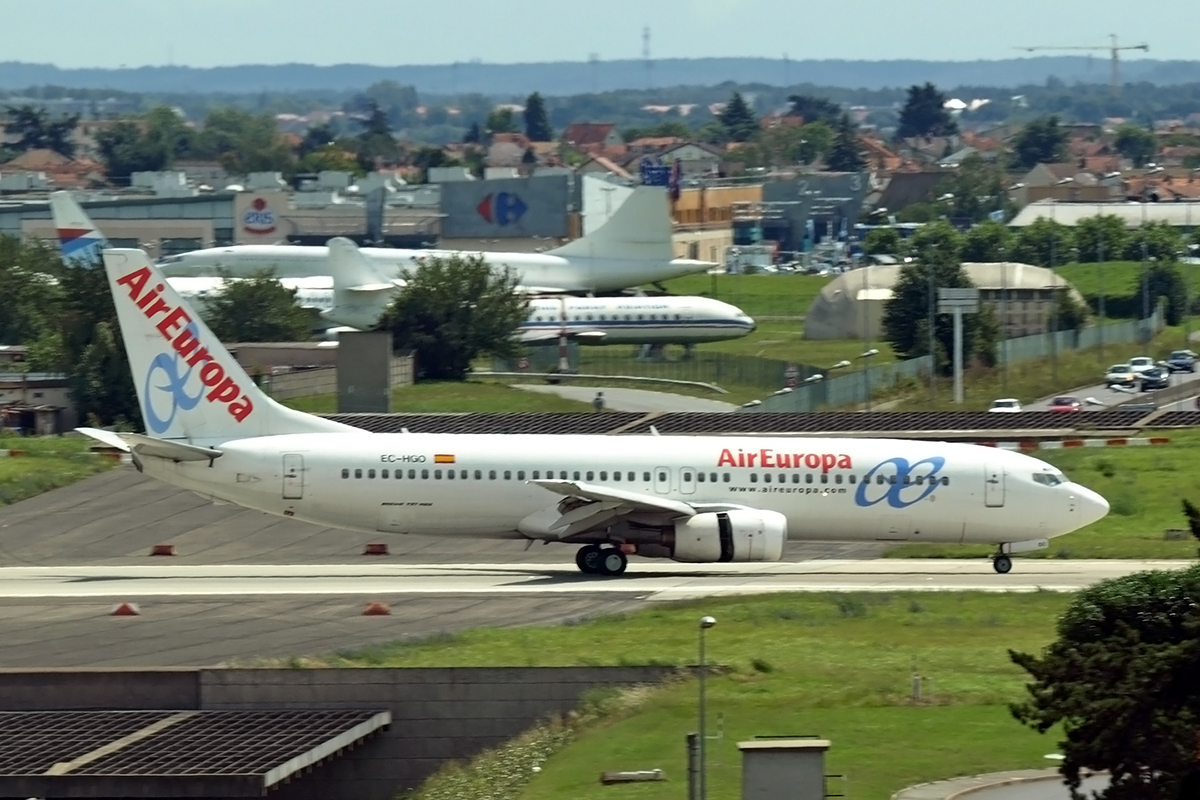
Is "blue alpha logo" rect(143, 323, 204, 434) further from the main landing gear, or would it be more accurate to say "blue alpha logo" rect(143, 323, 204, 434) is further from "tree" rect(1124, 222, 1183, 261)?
"tree" rect(1124, 222, 1183, 261)

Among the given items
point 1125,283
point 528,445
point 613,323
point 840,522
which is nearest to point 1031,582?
point 840,522

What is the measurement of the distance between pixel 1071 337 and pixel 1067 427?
128ft

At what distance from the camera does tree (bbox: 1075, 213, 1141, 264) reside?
16325 cm

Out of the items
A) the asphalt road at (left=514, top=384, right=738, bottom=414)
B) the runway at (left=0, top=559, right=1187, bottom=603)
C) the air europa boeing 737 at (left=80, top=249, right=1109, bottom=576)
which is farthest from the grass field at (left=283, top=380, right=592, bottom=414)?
the air europa boeing 737 at (left=80, top=249, right=1109, bottom=576)

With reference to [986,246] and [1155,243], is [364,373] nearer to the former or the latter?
[986,246]

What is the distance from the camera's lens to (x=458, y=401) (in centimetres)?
8575

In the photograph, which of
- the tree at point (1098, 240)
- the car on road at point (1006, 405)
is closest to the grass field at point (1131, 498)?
the car on road at point (1006, 405)

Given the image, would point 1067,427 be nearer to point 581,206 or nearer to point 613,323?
point 613,323

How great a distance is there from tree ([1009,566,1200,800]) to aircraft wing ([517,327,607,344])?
252 feet

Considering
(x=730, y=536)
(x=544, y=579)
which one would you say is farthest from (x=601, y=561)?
(x=730, y=536)

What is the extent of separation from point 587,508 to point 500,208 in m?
116

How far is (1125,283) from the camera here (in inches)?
5600

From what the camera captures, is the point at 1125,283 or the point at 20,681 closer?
the point at 20,681

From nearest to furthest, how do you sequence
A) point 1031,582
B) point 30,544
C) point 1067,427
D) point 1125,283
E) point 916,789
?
point 916,789
point 1031,582
point 30,544
point 1067,427
point 1125,283
